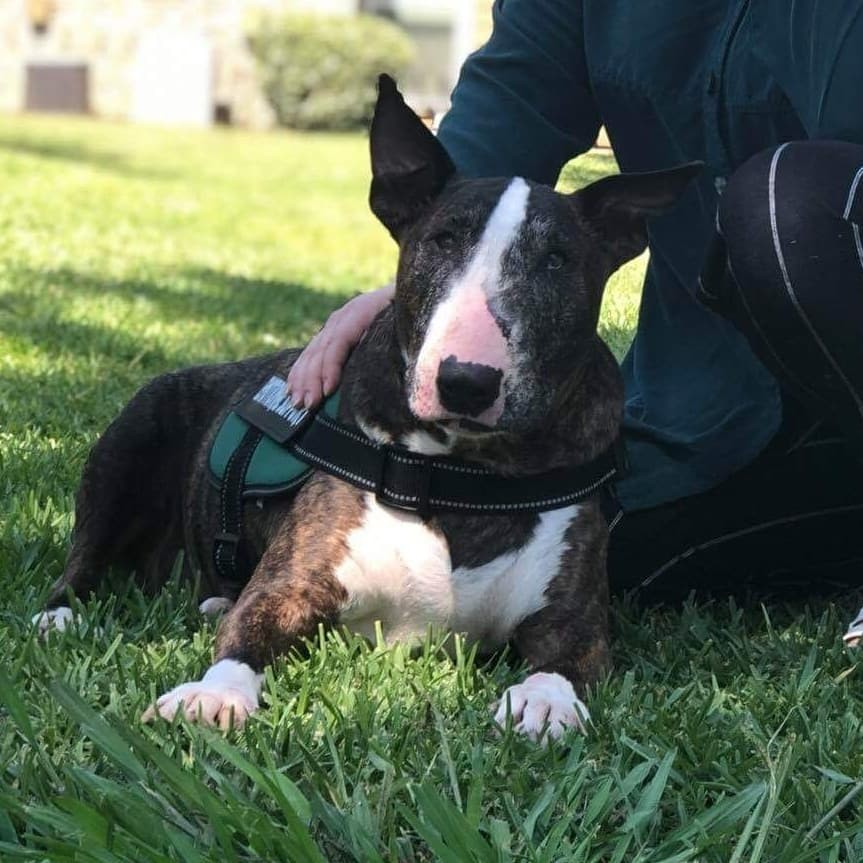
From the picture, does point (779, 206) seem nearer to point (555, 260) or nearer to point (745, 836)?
point (555, 260)

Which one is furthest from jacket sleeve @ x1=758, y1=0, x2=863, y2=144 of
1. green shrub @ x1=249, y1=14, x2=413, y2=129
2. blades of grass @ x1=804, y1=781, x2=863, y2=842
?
green shrub @ x1=249, y1=14, x2=413, y2=129

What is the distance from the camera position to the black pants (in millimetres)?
2740

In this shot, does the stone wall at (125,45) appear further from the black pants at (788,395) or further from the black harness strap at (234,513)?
the black harness strap at (234,513)

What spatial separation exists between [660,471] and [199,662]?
49.4 inches

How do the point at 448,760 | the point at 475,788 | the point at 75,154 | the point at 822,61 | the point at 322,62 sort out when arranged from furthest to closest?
1. the point at 322,62
2. the point at 75,154
3. the point at 822,61
4. the point at 448,760
5. the point at 475,788

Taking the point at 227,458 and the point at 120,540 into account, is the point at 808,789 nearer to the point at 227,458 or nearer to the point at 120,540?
the point at 227,458

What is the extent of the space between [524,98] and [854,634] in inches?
53.0

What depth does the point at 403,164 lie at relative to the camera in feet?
9.69

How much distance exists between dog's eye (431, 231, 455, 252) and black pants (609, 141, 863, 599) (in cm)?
52

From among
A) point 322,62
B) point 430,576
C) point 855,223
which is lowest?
point 322,62

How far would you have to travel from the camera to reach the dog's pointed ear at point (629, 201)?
2861 mm

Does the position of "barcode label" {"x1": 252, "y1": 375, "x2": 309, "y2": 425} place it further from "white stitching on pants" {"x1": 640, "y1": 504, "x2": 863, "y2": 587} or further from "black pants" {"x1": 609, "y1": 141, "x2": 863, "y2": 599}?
"white stitching on pants" {"x1": 640, "y1": 504, "x2": 863, "y2": 587}

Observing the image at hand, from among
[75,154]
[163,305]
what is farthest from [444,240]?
[75,154]

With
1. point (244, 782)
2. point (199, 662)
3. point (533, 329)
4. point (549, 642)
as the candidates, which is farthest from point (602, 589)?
point (244, 782)
